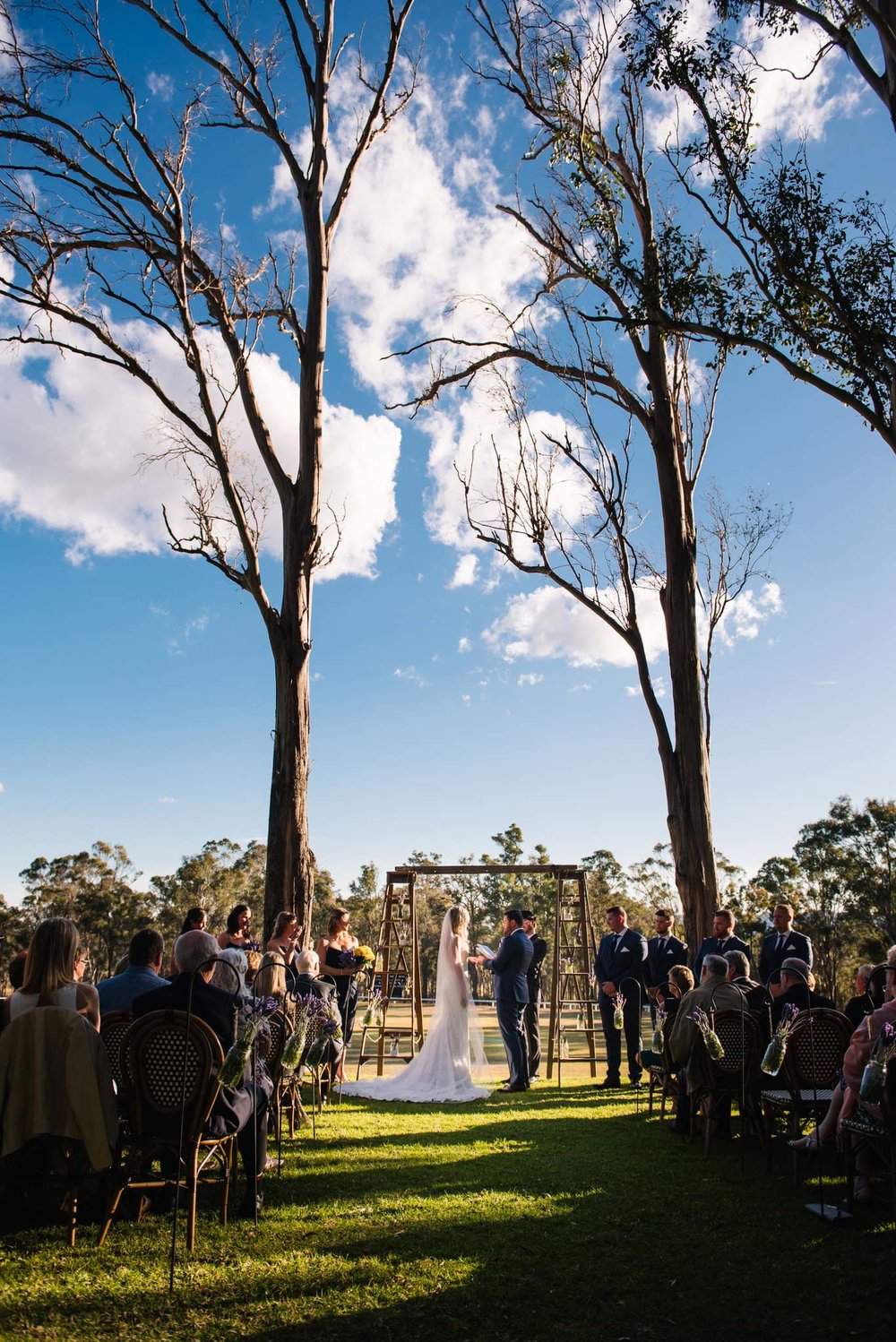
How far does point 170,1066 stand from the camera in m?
4.52

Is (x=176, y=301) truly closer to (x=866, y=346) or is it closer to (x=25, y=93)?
(x=25, y=93)

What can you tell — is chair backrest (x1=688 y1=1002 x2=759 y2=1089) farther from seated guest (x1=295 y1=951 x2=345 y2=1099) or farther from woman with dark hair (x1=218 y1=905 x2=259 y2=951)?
woman with dark hair (x1=218 y1=905 x2=259 y2=951)

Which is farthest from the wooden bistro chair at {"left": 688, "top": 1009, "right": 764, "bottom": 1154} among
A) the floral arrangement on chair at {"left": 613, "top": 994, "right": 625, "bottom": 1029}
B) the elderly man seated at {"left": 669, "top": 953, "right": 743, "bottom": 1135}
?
the floral arrangement on chair at {"left": 613, "top": 994, "right": 625, "bottom": 1029}

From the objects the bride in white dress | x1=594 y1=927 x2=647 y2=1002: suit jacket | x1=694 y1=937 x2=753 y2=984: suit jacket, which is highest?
x1=694 y1=937 x2=753 y2=984: suit jacket

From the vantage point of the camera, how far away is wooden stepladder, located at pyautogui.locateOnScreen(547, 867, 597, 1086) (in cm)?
1250

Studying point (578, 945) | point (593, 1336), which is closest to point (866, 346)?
point (593, 1336)

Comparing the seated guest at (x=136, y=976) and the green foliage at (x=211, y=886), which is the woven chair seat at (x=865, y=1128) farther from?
the green foliage at (x=211, y=886)

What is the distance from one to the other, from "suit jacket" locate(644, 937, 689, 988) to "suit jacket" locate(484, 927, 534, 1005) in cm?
149

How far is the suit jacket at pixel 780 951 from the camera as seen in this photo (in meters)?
9.27

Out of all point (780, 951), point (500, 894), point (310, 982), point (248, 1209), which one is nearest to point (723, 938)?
point (780, 951)

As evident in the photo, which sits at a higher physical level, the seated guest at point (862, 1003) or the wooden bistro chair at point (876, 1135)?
the seated guest at point (862, 1003)

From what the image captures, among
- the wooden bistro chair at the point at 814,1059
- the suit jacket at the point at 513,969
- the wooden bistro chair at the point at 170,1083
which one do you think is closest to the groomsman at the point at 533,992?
the suit jacket at the point at 513,969

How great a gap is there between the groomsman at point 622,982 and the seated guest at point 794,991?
13.3ft

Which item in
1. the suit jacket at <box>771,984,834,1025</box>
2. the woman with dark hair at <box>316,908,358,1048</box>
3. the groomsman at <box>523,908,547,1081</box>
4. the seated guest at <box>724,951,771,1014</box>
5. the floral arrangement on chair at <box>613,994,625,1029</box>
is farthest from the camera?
the groomsman at <box>523,908,547,1081</box>
